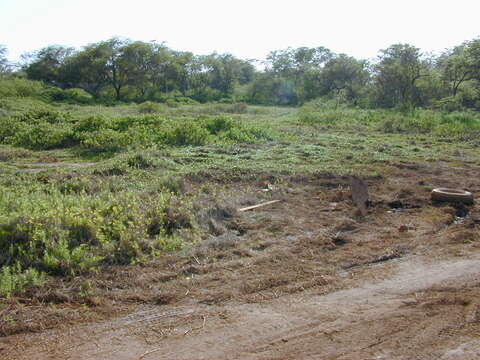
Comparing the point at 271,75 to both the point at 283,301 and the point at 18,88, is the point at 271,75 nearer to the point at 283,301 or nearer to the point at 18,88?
the point at 18,88

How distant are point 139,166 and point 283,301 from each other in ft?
21.6

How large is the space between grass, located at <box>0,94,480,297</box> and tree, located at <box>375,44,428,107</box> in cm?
627

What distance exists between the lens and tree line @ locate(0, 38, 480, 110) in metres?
27.2

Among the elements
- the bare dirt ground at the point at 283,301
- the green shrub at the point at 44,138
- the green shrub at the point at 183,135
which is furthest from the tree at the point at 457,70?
the bare dirt ground at the point at 283,301

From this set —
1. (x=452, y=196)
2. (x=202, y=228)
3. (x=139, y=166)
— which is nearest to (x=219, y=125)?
(x=139, y=166)

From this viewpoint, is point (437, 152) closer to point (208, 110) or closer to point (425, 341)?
point (425, 341)

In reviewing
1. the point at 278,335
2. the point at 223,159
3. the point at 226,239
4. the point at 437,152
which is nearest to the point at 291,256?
the point at 226,239

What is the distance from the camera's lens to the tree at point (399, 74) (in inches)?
1066

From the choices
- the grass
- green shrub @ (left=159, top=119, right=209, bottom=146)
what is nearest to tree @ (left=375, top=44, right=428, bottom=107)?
the grass

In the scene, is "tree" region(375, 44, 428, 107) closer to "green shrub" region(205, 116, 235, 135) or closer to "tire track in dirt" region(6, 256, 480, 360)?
"green shrub" region(205, 116, 235, 135)

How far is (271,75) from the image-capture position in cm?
4619

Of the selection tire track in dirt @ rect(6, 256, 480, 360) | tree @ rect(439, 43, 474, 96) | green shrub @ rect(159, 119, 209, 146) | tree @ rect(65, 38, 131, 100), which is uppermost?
tree @ rect(65, 38, 131, 100)

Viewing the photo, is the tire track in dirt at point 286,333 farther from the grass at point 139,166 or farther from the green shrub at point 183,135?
the green shrub at point 183,135

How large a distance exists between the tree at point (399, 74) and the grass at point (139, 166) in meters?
6.27
